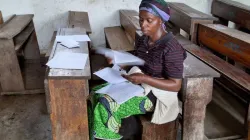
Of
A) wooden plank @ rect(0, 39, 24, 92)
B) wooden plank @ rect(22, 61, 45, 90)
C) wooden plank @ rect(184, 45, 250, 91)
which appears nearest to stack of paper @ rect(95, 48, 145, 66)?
wooden plank @ rect(184, 45, 250, 91)

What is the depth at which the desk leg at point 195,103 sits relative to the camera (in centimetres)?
203

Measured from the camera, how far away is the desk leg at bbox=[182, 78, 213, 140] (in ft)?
6.64

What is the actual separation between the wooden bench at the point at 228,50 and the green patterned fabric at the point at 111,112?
862mm

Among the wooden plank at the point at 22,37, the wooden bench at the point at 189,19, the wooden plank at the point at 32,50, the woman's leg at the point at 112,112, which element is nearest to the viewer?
the woman's leg at the point at 112,112

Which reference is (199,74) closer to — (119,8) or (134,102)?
(134,102)

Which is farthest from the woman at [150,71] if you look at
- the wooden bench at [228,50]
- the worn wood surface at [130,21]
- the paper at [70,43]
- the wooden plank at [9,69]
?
the wooden plank at [9,69]

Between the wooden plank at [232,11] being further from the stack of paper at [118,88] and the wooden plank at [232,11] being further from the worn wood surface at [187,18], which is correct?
the stack of paper at [118,88]

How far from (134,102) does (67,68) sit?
0.47 metres

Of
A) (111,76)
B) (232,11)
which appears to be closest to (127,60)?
(111,76)

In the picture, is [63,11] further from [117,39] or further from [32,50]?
[117,39]

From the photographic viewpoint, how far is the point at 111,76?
1992 mm

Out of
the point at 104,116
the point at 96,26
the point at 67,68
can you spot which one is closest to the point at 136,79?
the point at 104,116

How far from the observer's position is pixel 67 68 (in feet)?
6.24

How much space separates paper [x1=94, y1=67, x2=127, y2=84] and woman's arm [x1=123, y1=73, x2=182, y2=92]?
13 centimetres
